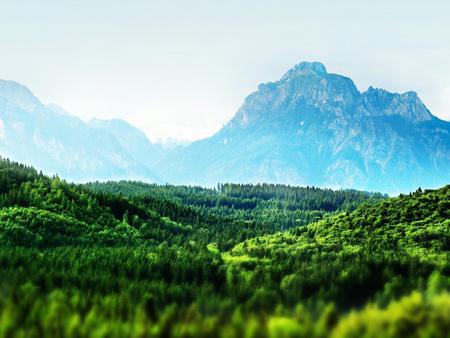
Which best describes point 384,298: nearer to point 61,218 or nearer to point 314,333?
point 314,333

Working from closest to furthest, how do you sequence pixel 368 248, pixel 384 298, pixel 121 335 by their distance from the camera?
pixel 121 335 < pixel 384 298 < pixel 368 248

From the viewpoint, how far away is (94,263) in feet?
442

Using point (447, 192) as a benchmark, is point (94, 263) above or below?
below

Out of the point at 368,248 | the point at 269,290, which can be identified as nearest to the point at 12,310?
the point at 269,290

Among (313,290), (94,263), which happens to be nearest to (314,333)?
(313,290)

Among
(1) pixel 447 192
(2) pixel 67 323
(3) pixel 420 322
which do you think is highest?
(1) pixel 447 192

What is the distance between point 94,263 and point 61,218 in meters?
60.8

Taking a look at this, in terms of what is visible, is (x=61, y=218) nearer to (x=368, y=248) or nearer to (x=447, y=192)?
(x=368, y=248)

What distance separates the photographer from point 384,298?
9244 cm

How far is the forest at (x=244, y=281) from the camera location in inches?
2554

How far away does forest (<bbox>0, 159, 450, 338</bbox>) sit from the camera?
64.9m

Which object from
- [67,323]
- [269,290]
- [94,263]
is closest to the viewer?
[67,323]

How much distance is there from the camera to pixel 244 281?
12200 cm

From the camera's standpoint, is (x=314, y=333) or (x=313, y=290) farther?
(x=313, y=290)
